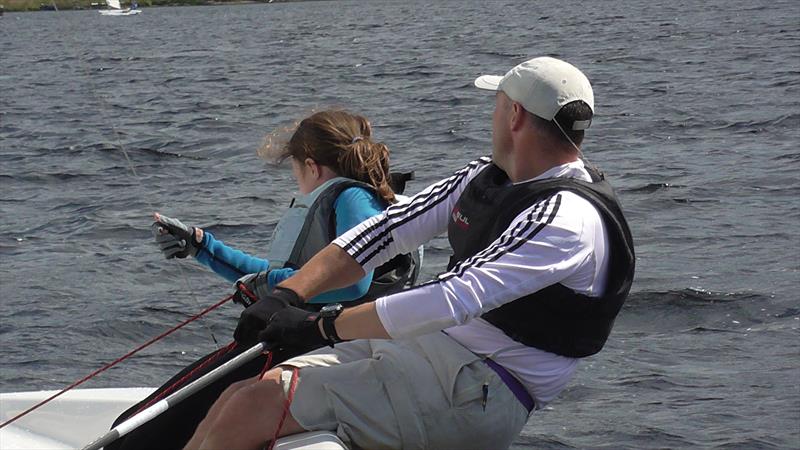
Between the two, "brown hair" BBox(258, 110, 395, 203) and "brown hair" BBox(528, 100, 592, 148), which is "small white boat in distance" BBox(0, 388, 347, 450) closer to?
"brown hair" BBox(258, 110, 395, 203)

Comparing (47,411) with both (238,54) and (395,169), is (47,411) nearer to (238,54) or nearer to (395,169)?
(395,169)

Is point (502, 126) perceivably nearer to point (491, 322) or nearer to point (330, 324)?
point (491, 322)

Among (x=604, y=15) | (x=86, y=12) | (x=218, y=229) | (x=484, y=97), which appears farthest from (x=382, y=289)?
(x=86, y=12)

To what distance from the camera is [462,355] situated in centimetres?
287

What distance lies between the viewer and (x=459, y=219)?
3113mm

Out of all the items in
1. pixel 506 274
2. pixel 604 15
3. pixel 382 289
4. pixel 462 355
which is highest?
pixel 506 274

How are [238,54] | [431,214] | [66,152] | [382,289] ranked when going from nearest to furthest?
[431,214] → [382,289] → [66,152] → [238,54]

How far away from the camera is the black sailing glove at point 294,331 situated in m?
2.77

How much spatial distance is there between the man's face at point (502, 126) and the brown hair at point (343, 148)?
83 centimetres

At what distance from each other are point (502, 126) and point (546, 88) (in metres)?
0.16

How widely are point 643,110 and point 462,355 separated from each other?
11.5 meters

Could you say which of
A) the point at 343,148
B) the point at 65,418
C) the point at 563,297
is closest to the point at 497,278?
the point at 563,297

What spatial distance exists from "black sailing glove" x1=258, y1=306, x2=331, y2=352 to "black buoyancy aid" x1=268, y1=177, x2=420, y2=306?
2.89ft

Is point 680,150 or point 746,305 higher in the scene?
point 746,305
